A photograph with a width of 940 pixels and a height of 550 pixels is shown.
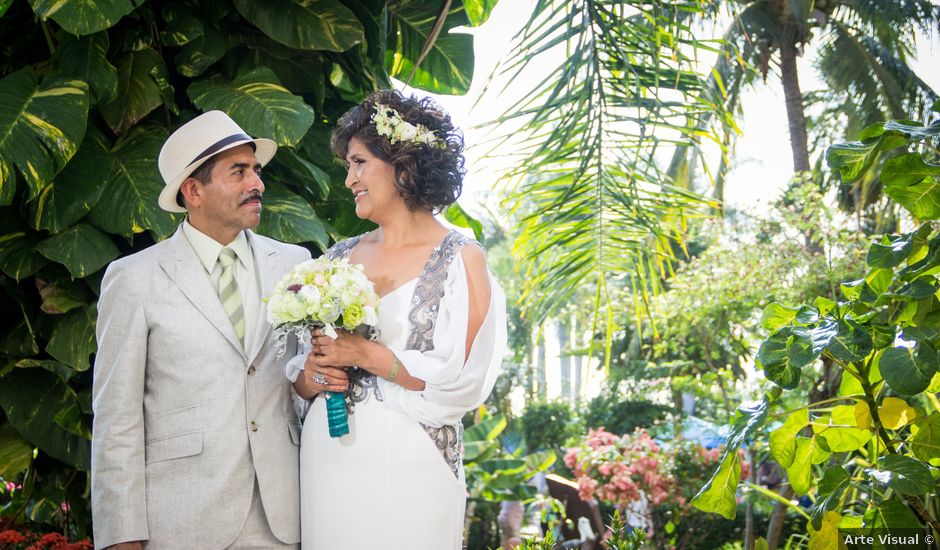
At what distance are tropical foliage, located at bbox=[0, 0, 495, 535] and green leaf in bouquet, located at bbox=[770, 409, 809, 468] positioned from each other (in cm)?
157

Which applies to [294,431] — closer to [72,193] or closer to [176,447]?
[176,447]

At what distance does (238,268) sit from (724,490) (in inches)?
55.2

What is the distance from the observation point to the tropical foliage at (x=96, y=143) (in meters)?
2.83

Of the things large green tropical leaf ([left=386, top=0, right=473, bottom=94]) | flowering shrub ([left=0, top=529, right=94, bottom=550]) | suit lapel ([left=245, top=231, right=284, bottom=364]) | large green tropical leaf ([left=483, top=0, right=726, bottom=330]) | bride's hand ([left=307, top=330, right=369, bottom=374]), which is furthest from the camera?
large green tropical leaf ([left=386, top=0, right=473, bottom=94])

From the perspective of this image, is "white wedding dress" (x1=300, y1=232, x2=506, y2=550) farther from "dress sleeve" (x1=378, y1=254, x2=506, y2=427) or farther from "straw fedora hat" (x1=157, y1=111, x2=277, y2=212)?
"straw fedora hat" (x1=157, y1=111, x2=277, y2=212)

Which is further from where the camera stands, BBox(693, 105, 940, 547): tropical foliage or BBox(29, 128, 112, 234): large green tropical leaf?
BBox(29, 128, 112, 234): large green tropical leaf

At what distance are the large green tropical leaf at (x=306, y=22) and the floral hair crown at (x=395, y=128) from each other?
98 cm

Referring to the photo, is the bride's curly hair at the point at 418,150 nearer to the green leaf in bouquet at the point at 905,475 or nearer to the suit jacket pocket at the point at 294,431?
the suit jacket pocket at the point at 294,431

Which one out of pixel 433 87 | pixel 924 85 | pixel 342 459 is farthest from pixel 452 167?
pixel 924 85

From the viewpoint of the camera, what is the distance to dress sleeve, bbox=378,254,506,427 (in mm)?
2221

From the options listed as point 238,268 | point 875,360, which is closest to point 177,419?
point 238,268

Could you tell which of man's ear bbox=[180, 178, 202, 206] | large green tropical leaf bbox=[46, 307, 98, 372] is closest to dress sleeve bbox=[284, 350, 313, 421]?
man's ear bbox=[180, 178, 202, 206]

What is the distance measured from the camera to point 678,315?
31.8ft

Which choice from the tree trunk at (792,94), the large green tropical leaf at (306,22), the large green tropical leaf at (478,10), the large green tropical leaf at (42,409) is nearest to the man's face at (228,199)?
the large green tropical leaf at (306,22)
